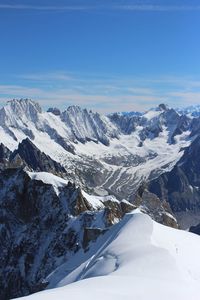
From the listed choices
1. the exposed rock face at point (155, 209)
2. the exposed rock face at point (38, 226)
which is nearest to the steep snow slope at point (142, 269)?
the exposed rock face at point (38, 226)

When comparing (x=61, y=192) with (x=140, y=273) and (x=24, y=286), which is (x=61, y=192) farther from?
(x=140, y=273)

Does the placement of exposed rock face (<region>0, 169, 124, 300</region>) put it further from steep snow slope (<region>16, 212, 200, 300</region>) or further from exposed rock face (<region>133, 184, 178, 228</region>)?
exposed rock face (<region>133, 184, 178, 228</region>)

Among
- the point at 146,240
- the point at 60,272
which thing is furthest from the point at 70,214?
the point at 146,240

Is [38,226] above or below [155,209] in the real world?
above

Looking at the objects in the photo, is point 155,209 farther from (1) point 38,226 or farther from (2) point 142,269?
(2) point 142,269

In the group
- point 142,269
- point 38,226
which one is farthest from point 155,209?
point 142,269

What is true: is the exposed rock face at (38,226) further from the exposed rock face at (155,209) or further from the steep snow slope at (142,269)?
the exposed rock face at (155,209)
